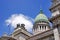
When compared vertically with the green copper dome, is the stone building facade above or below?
below

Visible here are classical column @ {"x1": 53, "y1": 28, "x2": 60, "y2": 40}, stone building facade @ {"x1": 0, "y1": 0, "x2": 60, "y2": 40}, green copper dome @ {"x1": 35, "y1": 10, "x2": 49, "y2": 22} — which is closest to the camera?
classical column @ {"x1": 53, "y1": 28, "x2": 60, "y2": 40}

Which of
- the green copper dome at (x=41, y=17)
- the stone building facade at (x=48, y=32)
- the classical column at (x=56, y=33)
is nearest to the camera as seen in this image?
the classical column at (x=56, y=33)

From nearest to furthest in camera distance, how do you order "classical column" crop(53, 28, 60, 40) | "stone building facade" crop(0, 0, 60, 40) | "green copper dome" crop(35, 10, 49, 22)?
"classical column" crop(53, 28, 60, 40) < "stone building facade" crop(0, 0, 60, 40) < "green copper dome" crop(35, 10, 49, 22)

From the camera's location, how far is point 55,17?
4312 cm

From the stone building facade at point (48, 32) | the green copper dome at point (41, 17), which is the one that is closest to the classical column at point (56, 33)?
the stone building facade at point (48, 32)

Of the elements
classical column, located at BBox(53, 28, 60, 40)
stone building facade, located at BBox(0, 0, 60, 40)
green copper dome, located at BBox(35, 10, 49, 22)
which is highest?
green copper dome, located at BBox(35, 10, 49, 22)

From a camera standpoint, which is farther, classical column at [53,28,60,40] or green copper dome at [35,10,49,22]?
green copper dome at [35,10,49,22]

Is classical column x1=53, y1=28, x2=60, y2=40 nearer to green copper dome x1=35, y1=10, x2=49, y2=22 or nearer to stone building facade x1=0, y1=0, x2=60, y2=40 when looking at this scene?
stone building facade x1=0, y1=0, x2=60, y2=40

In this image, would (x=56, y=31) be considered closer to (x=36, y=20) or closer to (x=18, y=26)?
(x=18, y=26)

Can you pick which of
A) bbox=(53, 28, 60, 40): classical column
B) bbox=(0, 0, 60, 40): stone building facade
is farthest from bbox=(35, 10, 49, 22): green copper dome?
bbox=(53, 28, 60, 40): classical column

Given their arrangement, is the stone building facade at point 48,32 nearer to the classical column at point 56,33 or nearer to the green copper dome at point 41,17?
the classical column at point 56,33

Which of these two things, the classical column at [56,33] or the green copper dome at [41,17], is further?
the green copper dome at [41,17]

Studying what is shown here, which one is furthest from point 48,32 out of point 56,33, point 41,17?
point 41,17

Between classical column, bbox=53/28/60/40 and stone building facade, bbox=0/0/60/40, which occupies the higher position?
stone building facade, bbox=0/0/60/40
